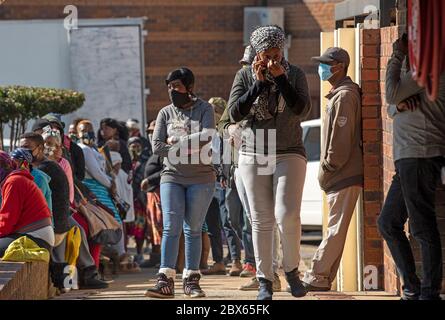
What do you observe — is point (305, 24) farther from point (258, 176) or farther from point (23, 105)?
point (258, 176)

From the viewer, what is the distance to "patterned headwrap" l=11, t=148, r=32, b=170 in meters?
11.1

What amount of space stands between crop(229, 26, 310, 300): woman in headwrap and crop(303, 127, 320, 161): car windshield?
379 inches

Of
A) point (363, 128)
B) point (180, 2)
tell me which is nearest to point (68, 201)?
point (363, 128)

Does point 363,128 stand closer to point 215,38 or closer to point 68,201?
point 68,201

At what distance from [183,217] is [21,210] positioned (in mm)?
1334

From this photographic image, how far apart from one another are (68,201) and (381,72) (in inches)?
126

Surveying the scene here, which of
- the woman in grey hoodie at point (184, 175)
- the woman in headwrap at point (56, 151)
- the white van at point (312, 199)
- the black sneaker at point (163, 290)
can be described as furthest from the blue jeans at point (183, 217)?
the white van at point (312, 199)

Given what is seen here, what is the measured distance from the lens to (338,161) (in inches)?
411

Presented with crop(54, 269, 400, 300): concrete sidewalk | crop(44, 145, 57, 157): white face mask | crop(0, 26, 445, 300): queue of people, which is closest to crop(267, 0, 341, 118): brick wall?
crop(54, 269, 400, 300): concrete sidewalk


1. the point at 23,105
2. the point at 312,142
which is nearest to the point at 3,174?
the point at 23,105

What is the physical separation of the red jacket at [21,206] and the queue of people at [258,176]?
0.4 inches

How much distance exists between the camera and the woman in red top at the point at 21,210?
10.5 m

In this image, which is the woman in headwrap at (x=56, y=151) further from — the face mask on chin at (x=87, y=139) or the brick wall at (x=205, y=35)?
the brick wall at (x=205, y=35)
